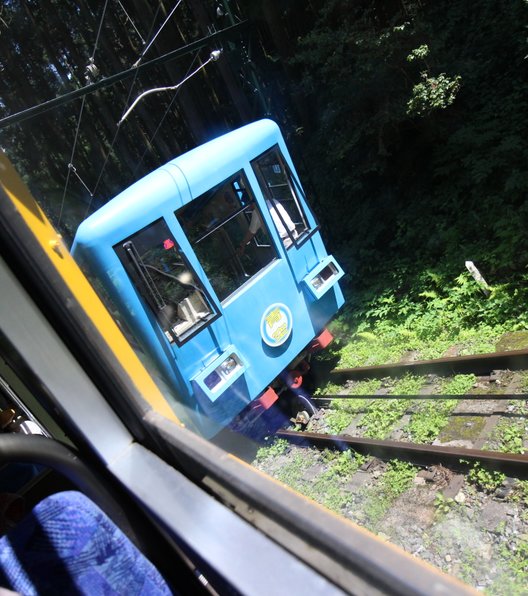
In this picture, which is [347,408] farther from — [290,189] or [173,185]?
[173,185]

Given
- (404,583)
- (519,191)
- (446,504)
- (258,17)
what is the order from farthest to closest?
(258,17), (519,191), (446,504), (404,583)

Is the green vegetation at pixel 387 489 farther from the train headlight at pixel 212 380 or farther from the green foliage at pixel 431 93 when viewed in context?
the green foliage at pixel 431 93

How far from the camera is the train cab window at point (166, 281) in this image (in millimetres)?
4184

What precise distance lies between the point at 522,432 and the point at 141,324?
3214 millimetres

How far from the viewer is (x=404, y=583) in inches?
27.8

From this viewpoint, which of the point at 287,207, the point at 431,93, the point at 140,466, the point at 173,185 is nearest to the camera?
the point at 140,466

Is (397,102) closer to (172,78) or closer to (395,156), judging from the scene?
(395,156)

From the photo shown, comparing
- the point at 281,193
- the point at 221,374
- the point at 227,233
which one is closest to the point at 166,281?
the point at 227,233

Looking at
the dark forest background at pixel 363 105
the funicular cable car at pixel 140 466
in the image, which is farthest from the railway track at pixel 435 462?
the funicular cable car at pixel 140 466

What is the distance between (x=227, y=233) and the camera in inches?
190

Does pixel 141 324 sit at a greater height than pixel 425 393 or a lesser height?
greater

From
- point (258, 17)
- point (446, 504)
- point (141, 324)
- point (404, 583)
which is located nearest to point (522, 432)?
point (446, 504)

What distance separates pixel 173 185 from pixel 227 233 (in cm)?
72

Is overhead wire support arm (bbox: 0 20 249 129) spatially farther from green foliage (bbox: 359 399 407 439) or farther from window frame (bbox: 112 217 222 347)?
green foliage (bbox: 359 399 407 439)
